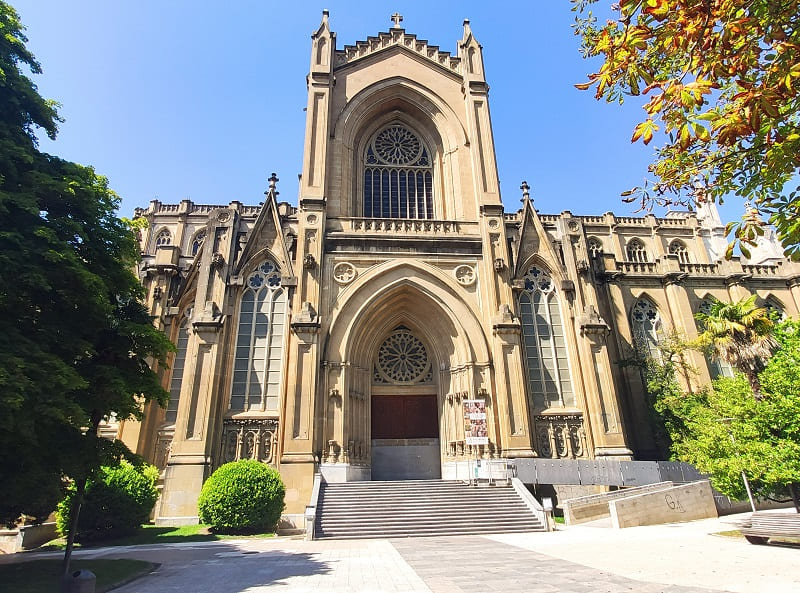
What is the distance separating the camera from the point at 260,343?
2169 centimetres

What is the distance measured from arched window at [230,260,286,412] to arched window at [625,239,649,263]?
30348 mm

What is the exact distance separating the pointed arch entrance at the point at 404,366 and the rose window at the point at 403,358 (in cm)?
5

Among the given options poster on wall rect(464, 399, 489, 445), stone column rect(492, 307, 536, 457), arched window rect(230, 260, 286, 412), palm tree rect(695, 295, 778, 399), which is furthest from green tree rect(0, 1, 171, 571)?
palm tree rect(695, 295, 778, 399)

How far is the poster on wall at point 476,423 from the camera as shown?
61.1 feet

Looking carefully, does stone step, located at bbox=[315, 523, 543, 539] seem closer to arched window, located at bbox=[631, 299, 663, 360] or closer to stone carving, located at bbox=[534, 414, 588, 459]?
stone carving, located at bbox=[534, 414, 588, 459]

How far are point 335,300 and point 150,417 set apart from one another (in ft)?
34.9

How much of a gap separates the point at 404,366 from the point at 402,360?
0.33 meters

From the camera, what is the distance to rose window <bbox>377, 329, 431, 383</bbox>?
2323cm

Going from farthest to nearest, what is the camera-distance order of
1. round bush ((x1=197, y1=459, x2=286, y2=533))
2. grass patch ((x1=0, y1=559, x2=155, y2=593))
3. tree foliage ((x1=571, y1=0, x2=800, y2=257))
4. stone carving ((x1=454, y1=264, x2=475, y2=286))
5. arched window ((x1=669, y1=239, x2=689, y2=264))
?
arched window ((x1=669, y1=239, x2=689, y2=264)) < stone carving ((x1=454, y1=264, x2=475, y2=286)) < round bush ((x1=197, y1=459, x2=286, y2=533)) < grass patch ((x1=0, y1=559, x2=155, y2=593)) < tree foliage ((x1=571, y1=0, x2=800, y2=257))

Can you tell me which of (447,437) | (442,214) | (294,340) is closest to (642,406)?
(447,437)

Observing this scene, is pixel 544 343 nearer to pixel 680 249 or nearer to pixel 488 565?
pixel 488 565

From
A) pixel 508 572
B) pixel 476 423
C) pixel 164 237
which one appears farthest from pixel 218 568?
pixel 164 237

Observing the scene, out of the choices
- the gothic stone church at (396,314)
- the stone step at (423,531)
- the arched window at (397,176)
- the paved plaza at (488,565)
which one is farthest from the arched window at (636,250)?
the stone step at (423,531)

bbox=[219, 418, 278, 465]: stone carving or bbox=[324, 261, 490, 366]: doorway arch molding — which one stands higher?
bbox=[324, 261, 490, 366]: doorway arch molding
